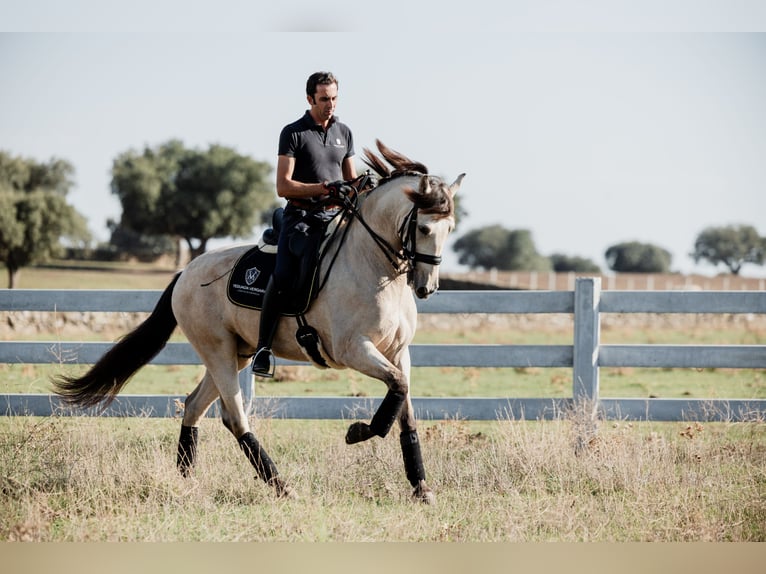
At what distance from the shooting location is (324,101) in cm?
611

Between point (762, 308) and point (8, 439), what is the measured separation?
264 inches

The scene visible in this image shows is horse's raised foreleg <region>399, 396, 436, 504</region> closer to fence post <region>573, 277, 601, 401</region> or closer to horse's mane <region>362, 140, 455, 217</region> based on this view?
horse's mane <region>362, 140, 455, 217</region>

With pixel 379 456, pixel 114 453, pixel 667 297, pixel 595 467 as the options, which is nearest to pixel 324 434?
pixel 379 456

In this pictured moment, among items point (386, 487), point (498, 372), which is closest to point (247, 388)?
point (386, 487)

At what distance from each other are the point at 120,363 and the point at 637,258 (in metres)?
103

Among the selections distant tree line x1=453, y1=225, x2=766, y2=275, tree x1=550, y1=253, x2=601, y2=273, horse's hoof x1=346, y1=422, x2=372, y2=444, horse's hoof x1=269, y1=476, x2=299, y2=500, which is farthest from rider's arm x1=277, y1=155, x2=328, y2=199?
tree x1=550, y1=253, x2=601, y2=273

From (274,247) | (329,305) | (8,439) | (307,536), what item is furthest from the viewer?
(8,439)

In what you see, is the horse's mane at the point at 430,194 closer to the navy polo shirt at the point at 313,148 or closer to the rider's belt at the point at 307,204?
the navy polo shirt at the point at 313,148

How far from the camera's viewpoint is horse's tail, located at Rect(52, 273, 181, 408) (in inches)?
281

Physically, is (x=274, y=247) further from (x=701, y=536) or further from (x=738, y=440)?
(x=738, y=440)

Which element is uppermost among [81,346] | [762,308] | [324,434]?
[762,308]

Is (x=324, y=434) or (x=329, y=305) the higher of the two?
(x=329, y=305)

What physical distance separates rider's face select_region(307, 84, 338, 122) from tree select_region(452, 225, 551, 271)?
330ft

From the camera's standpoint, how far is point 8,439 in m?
7.46
